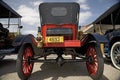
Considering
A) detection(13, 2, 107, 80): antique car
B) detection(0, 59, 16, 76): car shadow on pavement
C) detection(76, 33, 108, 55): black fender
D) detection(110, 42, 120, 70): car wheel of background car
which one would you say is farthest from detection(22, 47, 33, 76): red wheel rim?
detection(110, 42, 120, 70): car wheel of background car

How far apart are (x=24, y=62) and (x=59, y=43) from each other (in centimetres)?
99

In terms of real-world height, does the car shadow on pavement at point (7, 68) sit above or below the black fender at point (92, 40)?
below

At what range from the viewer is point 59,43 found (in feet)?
16.6

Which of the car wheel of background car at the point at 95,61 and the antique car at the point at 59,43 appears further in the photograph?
the antique car at the point at 59,43

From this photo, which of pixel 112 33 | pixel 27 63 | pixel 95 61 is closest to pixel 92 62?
pixel 95 61

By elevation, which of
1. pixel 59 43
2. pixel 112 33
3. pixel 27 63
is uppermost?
pixel 112 33

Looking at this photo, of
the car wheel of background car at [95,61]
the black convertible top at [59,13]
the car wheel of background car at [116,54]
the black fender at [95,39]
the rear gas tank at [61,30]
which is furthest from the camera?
the car wheel of background car at [116,54]

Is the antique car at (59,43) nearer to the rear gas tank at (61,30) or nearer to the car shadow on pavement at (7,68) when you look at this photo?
the rear gas tank at (61,30)

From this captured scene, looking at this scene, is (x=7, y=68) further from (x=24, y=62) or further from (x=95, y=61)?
(x=95, y=61)

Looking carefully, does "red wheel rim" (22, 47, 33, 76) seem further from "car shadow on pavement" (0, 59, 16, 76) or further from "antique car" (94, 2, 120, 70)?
"antique car" (94, 2, 120, 70)

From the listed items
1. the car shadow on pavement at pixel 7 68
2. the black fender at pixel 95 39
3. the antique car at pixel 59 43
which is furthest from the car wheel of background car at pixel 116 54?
the car shadow on pavement at pixel 7 68

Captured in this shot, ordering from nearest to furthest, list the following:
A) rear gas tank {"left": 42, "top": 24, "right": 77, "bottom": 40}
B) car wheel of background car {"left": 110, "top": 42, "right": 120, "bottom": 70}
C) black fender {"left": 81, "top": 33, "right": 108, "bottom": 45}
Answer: black fender {"left": 81, "top": 33, "right": 108, "bottom": 45} < rear gas tank {"left": 42, "top": 24, "right": 77, "bottom": 40} < car wheel of background car {"left": 110, "top": 42, "right": 120, "bottom": 70}

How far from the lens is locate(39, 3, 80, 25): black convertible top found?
6.04 meters

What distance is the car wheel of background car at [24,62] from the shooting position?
4754 mm
